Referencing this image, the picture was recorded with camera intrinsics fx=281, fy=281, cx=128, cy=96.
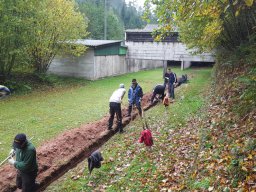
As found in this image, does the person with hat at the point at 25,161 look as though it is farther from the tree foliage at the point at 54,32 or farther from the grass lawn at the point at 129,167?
the tree foliage at the point at 54,32

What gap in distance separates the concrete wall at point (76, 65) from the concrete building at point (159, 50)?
7.50m

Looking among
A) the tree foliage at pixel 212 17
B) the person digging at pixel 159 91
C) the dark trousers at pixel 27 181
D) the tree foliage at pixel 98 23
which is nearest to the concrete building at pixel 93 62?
the tree foliage at pixel 212 17

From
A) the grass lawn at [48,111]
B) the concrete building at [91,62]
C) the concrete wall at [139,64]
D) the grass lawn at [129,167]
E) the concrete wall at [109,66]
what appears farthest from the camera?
the concrete wall at [139,64]

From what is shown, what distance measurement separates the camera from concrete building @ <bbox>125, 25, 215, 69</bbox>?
105 feet

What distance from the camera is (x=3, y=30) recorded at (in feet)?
63.2

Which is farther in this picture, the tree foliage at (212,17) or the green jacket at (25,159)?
the green jacket at (25,159)

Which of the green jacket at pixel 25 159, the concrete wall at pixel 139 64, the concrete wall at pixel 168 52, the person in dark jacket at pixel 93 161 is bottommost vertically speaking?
the person in dark jacket at pixel 93 161

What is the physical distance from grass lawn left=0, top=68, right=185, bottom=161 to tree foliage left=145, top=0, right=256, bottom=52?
238 inches

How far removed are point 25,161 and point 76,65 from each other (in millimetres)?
23708

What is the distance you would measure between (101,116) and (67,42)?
1355 cm

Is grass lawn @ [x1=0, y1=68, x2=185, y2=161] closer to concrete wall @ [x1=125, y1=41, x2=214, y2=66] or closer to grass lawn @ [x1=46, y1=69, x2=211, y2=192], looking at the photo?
grass lawn @ [x1=46, y1=69, x2=211, y2=192]

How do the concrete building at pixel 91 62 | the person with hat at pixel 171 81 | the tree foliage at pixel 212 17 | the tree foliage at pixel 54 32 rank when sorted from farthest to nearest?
1. the concrete building at pixel 91 62
2. the tree foliage at pixel 54 32
3. the person with hat at pixel 171 81
4. the tree foliage at pixel 212 17

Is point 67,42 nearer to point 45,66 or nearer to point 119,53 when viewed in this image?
point 45,66

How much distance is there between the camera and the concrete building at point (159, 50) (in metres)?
32.1
